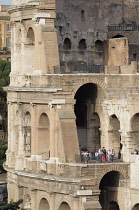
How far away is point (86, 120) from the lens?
92688mm

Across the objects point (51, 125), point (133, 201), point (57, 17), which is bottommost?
point (133, 201)

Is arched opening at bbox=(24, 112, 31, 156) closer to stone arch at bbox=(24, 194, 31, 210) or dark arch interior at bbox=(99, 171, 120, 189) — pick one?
stone arch at bbox=(24, 194, 31, 210)

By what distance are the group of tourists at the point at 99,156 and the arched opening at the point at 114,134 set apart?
1317mm

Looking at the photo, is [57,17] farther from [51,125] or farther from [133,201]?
[133,201]

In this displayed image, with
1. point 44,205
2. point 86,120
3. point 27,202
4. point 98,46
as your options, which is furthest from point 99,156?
point 98,46

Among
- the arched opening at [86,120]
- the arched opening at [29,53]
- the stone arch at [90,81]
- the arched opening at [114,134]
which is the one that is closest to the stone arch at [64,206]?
the arched opening at [114,134]

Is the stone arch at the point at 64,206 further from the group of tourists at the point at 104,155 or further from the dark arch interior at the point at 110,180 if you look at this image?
the dark arch interior at the point at 110,180

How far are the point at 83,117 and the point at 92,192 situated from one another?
11062mm

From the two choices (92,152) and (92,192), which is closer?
(92,192)

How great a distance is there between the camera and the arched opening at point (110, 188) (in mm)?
87062

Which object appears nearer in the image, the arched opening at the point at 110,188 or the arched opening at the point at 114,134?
the arched opening at the point at 110,188

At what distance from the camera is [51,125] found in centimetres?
8575

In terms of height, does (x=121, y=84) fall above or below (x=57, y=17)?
below

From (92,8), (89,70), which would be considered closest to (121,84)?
(89,70)
